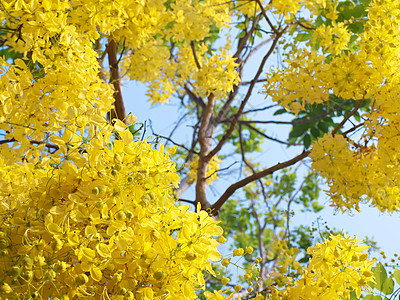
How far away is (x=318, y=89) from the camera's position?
1750 mm

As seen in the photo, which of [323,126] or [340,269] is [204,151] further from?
[340,269]

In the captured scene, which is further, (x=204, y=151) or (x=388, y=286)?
(x=204, y=151)

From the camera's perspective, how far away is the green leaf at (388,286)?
113cm

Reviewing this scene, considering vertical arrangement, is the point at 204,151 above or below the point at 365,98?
above

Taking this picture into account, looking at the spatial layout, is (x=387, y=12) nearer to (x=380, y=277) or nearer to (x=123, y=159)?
(x=380, y=277)

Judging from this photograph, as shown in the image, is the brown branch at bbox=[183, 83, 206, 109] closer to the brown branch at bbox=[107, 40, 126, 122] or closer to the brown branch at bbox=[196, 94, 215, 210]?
the brown branch at bbox=[196, 94, 215, 210]

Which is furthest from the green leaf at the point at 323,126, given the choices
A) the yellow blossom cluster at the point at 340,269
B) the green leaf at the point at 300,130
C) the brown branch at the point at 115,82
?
the yellow blossom cluster at the point at 340,269

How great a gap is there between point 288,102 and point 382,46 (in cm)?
46

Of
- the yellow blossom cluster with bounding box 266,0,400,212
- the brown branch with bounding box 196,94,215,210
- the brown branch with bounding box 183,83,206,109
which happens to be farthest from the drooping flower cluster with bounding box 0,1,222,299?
the brown branch with bounding box 183,83,206,109

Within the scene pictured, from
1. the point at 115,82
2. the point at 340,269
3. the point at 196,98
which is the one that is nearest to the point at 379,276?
the point at 340,269

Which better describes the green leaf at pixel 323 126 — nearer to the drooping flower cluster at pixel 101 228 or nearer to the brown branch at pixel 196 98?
the brown branch at pixel 196 98

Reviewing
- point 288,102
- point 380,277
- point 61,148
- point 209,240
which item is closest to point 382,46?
point 288,102

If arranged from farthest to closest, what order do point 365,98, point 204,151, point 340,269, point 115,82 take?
point 204,151, point 115,82, point 365,98, point 340,269

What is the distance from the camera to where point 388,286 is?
114 centimetres
